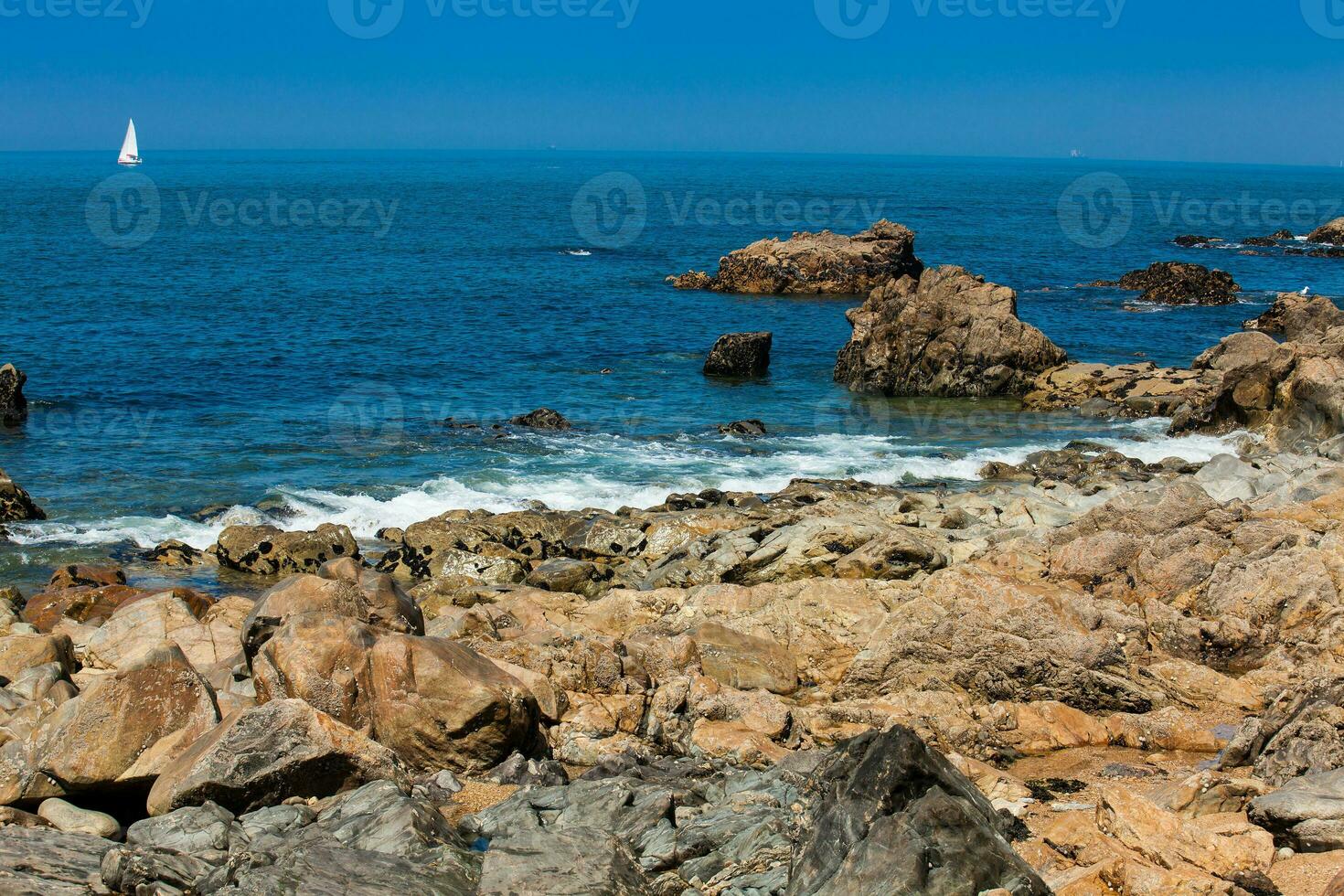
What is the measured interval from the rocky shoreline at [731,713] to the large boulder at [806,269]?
2159 inches

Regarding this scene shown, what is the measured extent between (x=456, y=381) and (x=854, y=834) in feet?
139

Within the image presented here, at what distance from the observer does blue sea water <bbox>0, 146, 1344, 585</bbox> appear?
35.6 meters

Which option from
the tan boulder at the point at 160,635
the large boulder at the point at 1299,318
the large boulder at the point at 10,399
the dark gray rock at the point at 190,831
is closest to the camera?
the dark gray rock at the point at 190,831

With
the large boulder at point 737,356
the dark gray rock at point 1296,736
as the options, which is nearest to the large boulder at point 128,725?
the dark gray rock at point 1296,736

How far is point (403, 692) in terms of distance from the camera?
14.8 meters

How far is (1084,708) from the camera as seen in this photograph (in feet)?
53.6

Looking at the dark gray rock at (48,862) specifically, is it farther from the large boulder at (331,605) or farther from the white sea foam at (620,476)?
the white sea foam at (620,476)

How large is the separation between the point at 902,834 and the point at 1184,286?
2860 inches

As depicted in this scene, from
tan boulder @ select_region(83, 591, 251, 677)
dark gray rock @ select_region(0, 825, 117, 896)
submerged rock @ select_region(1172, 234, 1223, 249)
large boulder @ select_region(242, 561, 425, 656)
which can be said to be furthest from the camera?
submerged rock @ select_region(1172, 234, 1223, 249)

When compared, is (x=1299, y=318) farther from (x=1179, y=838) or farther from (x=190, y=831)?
(x=190, y=831)

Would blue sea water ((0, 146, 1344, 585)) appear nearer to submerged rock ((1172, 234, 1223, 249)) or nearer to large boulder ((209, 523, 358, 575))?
submerged rock ((1172, 234, 1223, 249))

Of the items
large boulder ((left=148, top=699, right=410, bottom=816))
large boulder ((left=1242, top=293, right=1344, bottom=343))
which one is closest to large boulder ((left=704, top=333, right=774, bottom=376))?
large boulder ((left=1242, top=293, right=1344, bottom=343))

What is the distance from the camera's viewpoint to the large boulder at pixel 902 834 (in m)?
10.0

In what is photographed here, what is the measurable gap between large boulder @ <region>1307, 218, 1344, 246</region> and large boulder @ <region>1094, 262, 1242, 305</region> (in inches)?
1903
